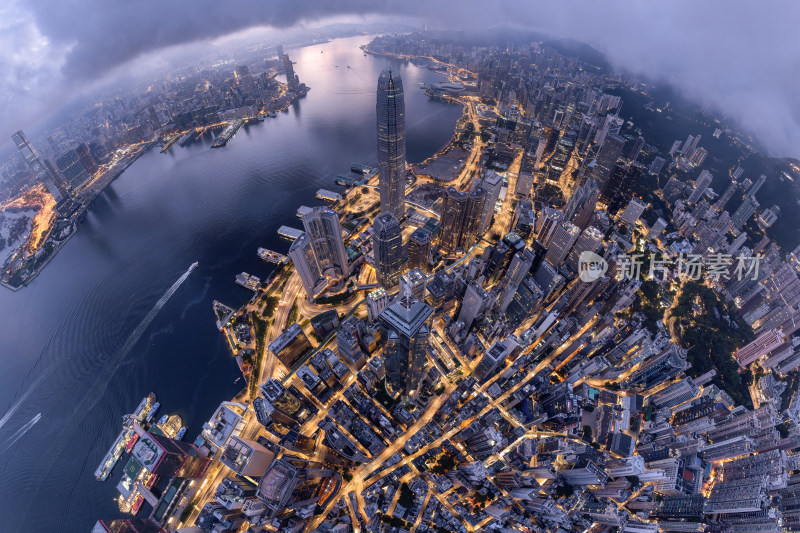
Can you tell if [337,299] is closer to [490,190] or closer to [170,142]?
[490,190]

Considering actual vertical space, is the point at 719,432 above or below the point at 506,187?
below

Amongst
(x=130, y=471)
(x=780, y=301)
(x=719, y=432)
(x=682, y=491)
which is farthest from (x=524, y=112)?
(x=130, y=471)

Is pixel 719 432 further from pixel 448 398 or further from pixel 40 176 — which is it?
pixel 40 176

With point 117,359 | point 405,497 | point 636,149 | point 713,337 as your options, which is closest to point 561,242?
point 713,337

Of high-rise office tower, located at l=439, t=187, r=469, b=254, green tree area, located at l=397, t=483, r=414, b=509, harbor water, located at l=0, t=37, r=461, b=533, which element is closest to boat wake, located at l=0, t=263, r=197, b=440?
harbor water, located at l=0, t=37, r=461, b=533

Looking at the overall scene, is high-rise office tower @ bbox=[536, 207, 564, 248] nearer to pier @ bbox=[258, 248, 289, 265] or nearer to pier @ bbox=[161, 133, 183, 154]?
pier @ bbox=[258, 248, 289, 265]

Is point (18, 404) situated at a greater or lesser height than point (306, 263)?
lesser
